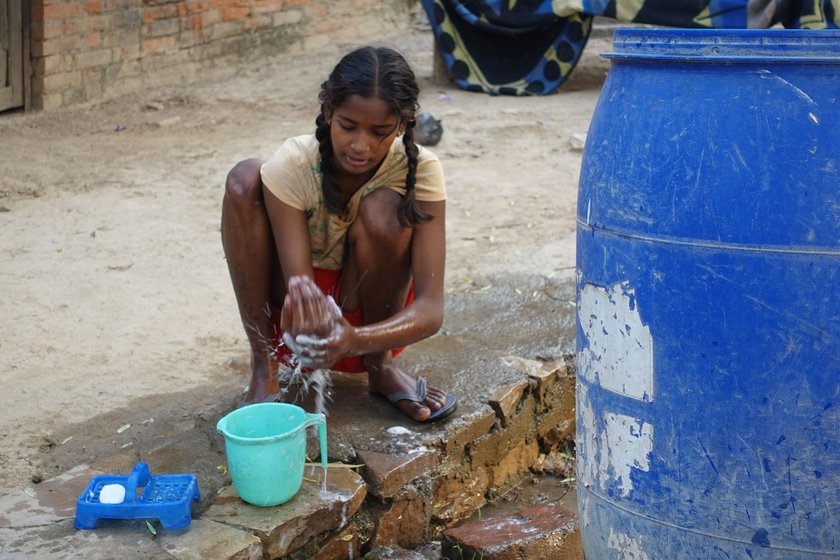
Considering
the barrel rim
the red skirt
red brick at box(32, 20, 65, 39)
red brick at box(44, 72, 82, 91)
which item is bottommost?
the red skirt

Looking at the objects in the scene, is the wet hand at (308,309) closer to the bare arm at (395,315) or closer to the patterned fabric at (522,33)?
the bare arm at (395,315)

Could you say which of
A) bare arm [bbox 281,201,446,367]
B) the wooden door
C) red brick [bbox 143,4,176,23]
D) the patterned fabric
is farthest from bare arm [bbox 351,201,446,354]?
red brick [bbox 143,4,176,23]

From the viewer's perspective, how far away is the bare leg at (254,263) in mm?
2535

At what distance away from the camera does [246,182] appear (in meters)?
2.53

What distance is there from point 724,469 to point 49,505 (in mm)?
1419

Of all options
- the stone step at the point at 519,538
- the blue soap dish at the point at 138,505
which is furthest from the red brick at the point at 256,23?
the blue soap dish at the point at 138,505

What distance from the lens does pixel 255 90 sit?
7789 mm

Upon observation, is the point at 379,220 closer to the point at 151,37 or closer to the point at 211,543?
the point at 211,543

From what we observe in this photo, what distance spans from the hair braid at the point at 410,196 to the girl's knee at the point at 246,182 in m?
0.36

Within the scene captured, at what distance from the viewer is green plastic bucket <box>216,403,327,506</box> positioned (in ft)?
6.98

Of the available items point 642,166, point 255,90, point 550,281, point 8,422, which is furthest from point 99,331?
point 255,90

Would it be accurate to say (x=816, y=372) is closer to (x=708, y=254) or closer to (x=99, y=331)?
(x=708, y=254)

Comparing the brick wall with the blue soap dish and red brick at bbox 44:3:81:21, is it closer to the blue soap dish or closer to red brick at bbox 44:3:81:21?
red brick at bbox 44:3:81:21

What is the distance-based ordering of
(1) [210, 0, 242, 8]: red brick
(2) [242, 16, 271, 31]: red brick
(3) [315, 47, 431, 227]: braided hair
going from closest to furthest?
1. (3) [315, 47, 431, 227]: braided hair
2. (1) [210, 0, 242, 8]: red brick
3. (2) [242, 16, 271, 31]: red brick
